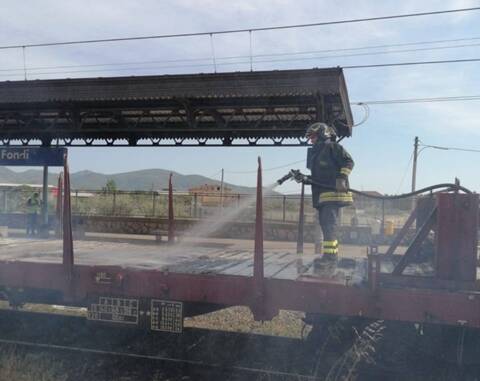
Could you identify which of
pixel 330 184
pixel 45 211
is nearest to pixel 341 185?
pixel 330 184

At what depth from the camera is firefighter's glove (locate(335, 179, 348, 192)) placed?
5003 mm

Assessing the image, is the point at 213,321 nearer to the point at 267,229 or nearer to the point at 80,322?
the point at 80,322

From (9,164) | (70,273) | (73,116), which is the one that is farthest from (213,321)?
(73,116)

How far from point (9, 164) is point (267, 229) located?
1059cm

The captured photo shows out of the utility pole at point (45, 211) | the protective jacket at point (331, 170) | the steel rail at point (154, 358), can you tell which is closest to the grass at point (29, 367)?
the steel rail at point (154, 358)

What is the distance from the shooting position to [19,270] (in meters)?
5.15

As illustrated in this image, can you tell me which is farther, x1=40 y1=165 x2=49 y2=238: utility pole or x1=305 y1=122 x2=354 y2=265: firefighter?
x1=40 y1=165 x2=49 y2=238: utility pole

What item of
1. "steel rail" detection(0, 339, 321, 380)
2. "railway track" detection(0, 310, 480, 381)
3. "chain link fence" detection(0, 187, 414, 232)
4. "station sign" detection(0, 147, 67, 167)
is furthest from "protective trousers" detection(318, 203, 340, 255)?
"chain link fence" detection(0, 187, 414, 232)

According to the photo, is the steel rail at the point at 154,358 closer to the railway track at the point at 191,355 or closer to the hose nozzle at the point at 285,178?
the railway track at the point at 191,355

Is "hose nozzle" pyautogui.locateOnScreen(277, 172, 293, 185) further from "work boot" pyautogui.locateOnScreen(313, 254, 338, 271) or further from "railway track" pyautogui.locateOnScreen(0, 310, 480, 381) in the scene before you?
"railway track" pyautogui.locateOnScreen(0, 310, 480, 381)

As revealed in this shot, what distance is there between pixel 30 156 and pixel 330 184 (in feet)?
26.5

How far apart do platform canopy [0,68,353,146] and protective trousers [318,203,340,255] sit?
22.2 feet

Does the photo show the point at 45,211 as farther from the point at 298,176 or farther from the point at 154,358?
the point at 298,176

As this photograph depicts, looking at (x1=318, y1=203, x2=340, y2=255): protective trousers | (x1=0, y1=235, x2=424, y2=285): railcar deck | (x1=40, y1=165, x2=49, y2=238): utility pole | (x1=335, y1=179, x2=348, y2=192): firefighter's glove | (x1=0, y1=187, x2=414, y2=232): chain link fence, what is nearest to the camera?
(x1=0, y1=235, x2=424, y2=285): railcar deck
